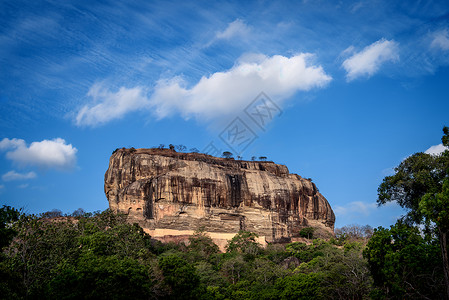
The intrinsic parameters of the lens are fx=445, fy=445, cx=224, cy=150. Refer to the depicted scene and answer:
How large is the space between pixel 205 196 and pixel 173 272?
38.3 meters

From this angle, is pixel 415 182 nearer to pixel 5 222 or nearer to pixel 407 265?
pixel 407 265

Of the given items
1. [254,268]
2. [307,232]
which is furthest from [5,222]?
[307,232]

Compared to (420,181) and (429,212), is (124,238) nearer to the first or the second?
(420,181)

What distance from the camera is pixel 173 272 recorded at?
31562 millimetres

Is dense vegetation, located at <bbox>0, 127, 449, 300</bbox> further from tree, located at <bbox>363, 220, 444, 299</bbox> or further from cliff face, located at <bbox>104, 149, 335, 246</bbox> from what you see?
cliff face, located at <bbox>104, 149, 335, 246</bbox>

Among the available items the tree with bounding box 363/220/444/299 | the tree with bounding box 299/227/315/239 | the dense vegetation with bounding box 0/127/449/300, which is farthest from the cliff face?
the tree with bounding box 363/220/444/299

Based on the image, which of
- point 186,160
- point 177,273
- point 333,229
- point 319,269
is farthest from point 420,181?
point 333,229

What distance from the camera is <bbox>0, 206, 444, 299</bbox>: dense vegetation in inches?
863

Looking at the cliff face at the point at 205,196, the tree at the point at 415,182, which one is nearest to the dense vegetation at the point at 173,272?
the tree at the point at 415,182

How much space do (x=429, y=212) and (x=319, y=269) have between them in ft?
64.3

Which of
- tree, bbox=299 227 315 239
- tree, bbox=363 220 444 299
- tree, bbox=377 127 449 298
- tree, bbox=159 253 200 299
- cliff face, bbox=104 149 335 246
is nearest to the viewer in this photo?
tree, bbox=363 220 444 299

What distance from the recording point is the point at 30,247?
99.7 feet

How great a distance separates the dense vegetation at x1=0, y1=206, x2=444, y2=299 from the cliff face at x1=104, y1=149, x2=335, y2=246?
1997cm

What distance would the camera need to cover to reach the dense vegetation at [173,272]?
21922mm
